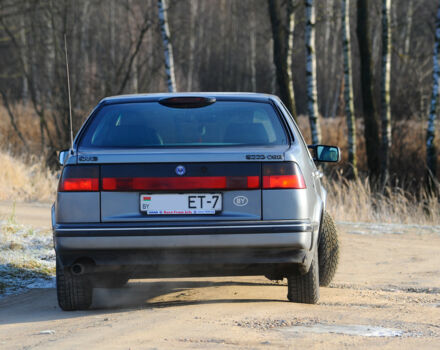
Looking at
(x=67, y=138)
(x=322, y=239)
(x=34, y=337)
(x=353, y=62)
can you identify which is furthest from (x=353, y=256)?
(x=353, y=62)

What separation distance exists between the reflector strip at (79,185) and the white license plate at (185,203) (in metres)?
0.36

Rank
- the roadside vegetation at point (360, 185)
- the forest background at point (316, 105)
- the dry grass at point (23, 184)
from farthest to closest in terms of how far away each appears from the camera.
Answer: the forest background at point (316, 105), the dry grass at point (23, 184), the roadside vegetation at point (360, 185)

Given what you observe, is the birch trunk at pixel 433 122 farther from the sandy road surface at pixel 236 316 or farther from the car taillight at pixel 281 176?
the car taillight at pixel 281 176

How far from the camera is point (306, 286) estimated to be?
537cm

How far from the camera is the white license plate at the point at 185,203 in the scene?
189 inches

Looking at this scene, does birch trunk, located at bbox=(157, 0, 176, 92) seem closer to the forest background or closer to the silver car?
the forest background

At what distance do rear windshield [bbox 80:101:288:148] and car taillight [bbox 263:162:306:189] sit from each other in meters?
0.34

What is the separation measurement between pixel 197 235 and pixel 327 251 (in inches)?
75.3

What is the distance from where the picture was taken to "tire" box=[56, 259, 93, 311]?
5.32 metres

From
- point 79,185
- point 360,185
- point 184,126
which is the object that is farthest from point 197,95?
point 360,185

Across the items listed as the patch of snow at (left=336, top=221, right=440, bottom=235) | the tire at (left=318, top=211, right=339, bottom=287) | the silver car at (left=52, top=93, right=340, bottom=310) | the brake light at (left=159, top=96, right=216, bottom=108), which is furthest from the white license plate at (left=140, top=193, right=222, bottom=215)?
the patch of snow at (left=336, top=221, right=440, bottom=235)

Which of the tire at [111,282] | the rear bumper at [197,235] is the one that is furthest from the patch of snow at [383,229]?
the rear bumper at [197,235]

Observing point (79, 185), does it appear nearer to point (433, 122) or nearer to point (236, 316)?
point (236, 316)

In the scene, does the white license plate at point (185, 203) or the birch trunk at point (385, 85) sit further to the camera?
the birch trunk at point (385, 85)
